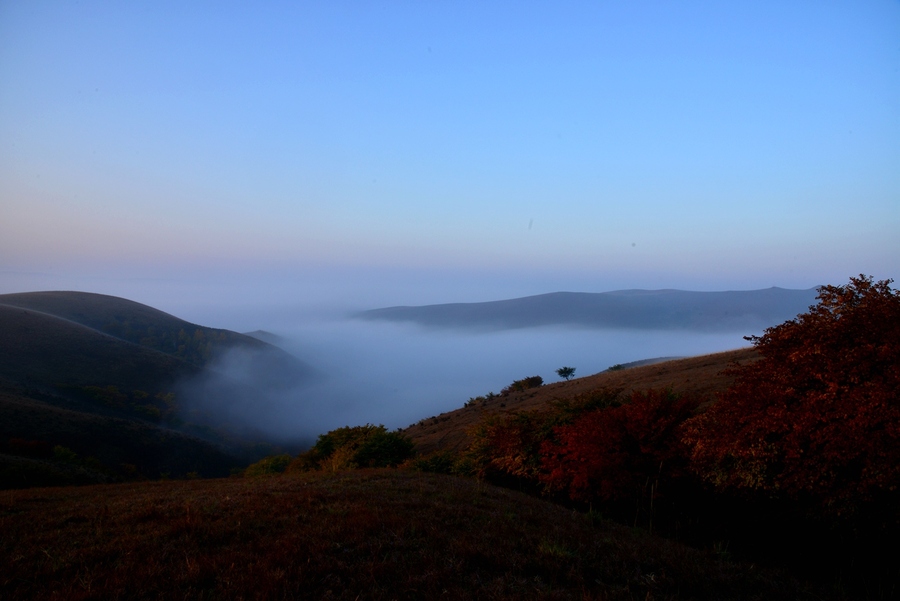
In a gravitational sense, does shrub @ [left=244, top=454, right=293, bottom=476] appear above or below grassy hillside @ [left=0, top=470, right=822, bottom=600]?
below

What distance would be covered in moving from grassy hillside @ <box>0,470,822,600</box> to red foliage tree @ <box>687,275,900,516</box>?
3.26 m

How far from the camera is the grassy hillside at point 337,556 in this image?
472cm

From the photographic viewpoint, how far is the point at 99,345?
7944cm

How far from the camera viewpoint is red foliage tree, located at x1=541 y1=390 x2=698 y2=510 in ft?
39.3

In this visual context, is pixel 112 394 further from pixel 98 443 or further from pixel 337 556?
pixel 337 556

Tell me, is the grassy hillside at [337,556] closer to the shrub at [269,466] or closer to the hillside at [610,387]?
the hillside at [610,387]

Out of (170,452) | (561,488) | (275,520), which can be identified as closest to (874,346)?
(561,488)

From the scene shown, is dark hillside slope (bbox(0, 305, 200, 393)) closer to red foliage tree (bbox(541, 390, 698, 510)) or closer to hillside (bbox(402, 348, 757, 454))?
hillside (bbox(402, 348, 757, 454))

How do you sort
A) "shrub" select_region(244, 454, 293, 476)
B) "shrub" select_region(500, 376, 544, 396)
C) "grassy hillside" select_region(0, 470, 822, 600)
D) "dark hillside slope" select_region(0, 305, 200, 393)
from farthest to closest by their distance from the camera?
"dark hillside slope" select_region(0, 305, 200, 393) → "shrub" select_region(500, 376, 544, 396) → "shrub" select_region(244, 454, 293, 476) → "grassy hillside" select_region(0, 470, 822, 600)

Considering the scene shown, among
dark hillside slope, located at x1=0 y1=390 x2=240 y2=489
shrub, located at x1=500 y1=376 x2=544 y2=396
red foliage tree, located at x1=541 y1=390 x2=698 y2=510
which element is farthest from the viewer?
shrub, located at x1=500 y1=376 x2=544 y2=396

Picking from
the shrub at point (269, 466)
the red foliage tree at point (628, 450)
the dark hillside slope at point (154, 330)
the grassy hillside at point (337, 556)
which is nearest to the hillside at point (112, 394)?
the dark hillside slope at point (154, 330)

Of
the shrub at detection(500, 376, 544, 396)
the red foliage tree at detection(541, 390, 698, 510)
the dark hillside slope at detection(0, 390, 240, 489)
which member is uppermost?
the red foliage tree at detection(541, 390, 698, 510)

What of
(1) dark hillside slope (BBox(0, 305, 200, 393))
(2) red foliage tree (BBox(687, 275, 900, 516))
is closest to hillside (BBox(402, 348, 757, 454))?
(2) red foliage tree (BBox(687, 275, 900, 516))

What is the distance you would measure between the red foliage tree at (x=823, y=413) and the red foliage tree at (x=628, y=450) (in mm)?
1280
